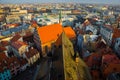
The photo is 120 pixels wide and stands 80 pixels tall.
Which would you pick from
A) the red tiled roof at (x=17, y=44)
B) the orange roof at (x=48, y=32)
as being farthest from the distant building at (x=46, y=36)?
the red tiled roof at (x=17, y=44)

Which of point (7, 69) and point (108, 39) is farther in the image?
point (108, 39)

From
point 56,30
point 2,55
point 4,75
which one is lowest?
point 4,75

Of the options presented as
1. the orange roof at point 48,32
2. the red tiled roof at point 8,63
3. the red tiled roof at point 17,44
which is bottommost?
the red tiled roof at point 8,63

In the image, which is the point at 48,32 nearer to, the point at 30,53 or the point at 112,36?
the point at 30,53

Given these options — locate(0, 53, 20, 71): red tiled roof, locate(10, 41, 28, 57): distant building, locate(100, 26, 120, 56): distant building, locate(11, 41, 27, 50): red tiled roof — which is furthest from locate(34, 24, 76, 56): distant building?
locate(100, 26, 120, 56): distant building

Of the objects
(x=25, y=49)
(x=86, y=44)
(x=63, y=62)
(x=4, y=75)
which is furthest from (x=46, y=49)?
(x=63, y=62)

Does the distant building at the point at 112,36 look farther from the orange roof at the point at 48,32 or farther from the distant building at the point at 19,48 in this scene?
the distant building at the point at 19,48

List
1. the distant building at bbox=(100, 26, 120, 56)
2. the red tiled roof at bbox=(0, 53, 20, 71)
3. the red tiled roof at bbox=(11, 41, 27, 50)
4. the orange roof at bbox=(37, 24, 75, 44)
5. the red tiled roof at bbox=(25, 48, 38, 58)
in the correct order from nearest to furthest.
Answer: the red tiled roof at bbox=(0, 53, 20, 71) → the red tiled roof at bbox=(25, 48, 38, 58) → the distant building at bbox=(100, 26, 120, 56) → the red tiled roof at bbox=(11, 41, 27, 50) → the orange roof at bbox=(37, 24, 75, 44)

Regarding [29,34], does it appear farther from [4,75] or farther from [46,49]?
[4,75]

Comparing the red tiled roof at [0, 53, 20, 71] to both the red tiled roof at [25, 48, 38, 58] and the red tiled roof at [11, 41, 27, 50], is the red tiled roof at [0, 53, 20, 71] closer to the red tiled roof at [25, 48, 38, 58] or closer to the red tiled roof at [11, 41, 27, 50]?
the red tiled roof at [25, 48, 38, 58]

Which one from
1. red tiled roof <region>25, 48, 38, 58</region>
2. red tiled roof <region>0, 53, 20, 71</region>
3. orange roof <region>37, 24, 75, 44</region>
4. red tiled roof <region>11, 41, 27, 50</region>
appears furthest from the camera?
orange roof <region>37, 24, 75, 44</region>

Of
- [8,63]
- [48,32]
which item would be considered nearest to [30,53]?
[8,63]
